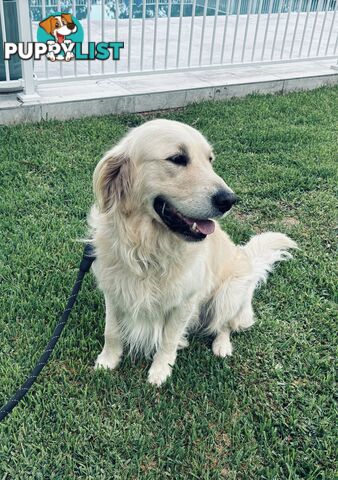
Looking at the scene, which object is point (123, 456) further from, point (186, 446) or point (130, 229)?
point (130, 229)

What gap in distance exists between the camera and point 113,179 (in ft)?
6.57

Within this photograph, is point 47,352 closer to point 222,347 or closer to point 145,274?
point 145,274

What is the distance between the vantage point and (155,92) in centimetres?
579

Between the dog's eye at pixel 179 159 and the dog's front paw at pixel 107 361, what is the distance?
1.12 metres

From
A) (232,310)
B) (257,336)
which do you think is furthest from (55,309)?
(257,336)

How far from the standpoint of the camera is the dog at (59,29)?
5.47m

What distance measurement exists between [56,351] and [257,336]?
3.82ft

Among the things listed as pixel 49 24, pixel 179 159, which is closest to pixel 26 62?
pixel 49 24

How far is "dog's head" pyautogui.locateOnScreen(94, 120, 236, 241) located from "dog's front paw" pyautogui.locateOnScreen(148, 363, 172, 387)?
79 cm

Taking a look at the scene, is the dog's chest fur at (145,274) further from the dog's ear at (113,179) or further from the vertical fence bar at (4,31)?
the vertical fence bar at (4,31)

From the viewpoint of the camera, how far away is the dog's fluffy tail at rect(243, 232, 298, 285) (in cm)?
298

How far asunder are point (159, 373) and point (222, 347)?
41cm

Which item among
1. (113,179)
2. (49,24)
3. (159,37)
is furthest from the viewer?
(159,37)

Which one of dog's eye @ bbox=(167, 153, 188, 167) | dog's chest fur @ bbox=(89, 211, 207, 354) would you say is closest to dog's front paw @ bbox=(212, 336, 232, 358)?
dog's chest fur @ bbox=(89, 211, 207, 354)
